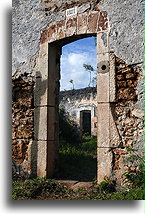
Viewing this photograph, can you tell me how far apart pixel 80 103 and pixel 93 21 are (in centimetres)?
1016

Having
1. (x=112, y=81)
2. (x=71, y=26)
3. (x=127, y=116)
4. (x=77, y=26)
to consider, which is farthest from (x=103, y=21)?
(x=127, y=116)

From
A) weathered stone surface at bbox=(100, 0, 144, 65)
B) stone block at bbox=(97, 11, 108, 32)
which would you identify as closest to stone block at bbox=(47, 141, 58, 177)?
weathered stone surface at bbox=(100, 0, 144, 65)

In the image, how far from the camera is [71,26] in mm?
4238

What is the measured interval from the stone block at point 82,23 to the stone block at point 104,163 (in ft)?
5.83

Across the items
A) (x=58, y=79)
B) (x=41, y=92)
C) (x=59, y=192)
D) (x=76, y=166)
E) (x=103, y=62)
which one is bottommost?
(x=59, y=192)

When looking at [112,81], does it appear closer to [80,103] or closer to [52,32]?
[52,32]

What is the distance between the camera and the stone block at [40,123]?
440 centimetres

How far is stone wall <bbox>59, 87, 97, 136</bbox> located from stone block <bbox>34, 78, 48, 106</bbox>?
9.10 m

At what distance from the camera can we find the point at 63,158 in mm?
5805

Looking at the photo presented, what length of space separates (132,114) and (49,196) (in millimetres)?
1606

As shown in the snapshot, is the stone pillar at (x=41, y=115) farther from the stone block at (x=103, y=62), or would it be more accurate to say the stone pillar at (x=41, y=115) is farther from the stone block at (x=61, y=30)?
the stone block at (x=103, y=62)

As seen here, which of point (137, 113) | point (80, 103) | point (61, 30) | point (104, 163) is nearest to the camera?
point (137, 113)

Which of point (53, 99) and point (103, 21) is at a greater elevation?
point (103, 21)

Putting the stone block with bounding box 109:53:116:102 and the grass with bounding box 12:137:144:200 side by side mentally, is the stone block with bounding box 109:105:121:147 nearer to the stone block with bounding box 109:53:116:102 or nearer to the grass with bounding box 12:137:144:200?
the stone block with bounding box 109:53:116:102
